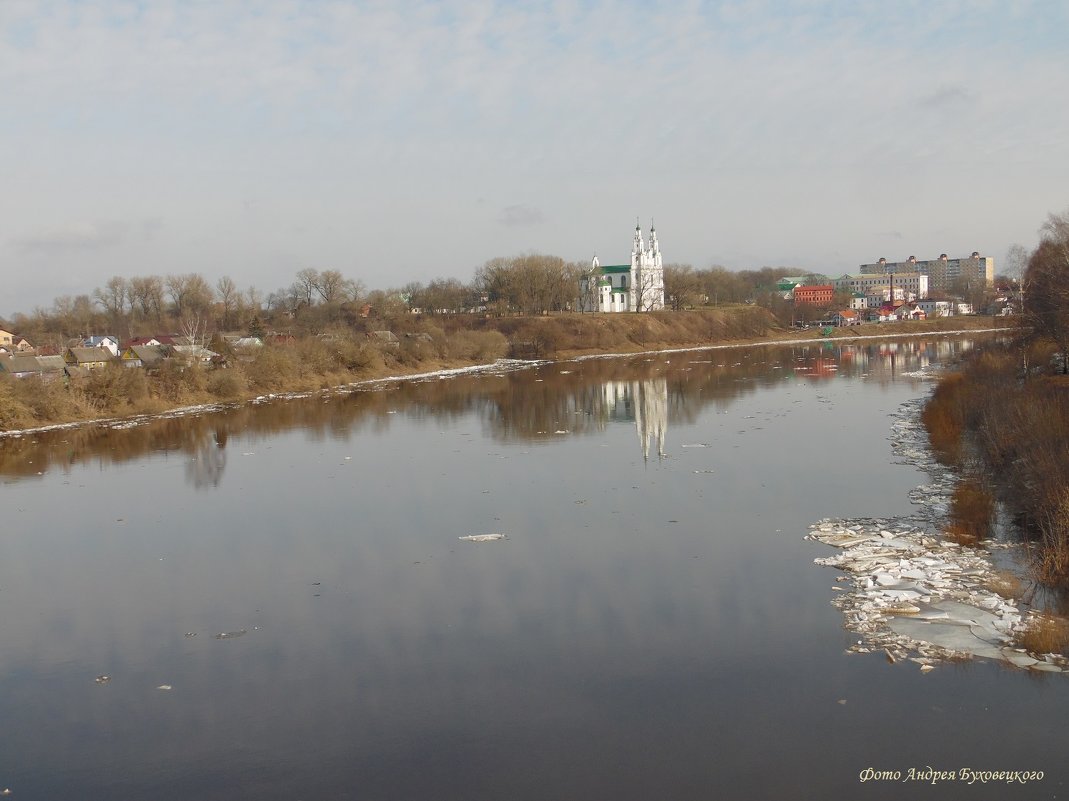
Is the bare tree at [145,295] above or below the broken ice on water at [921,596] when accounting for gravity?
above

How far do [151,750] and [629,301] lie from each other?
61169mm

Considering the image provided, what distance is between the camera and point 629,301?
65.6 metres

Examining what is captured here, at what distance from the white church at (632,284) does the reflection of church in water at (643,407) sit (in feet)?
107

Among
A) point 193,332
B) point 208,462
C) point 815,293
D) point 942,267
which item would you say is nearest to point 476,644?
point 208,462

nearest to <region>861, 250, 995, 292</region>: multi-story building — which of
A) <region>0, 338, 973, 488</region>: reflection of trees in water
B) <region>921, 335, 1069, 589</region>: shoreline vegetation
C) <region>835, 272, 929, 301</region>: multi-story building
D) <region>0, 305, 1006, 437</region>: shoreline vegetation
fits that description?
<region>835, 272, 929, 301</region>: multi-story building

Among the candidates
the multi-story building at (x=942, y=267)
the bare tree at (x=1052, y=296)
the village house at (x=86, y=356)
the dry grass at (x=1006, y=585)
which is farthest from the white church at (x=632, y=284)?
the multi-story building at (x=942, y=267)

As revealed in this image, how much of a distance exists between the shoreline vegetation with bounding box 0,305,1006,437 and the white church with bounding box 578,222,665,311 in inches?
191

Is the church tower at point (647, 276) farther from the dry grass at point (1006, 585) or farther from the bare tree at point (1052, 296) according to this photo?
the dry grass at point (1006, 585)

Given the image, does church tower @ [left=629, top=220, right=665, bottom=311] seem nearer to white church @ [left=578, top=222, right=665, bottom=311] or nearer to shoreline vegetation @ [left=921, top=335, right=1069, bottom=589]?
white church @ [left=578, top=222, right=665, bottom=311]

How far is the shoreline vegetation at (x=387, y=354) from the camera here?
24.2 m

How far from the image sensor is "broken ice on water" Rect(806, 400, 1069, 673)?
22.2ft

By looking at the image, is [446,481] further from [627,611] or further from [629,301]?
[629,301]

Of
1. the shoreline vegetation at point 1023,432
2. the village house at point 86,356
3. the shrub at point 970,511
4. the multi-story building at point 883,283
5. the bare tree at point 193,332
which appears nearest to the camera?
the shoreline vegetation at point 1023,432

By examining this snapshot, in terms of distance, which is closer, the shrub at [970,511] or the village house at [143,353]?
the shrub at [970,511]
